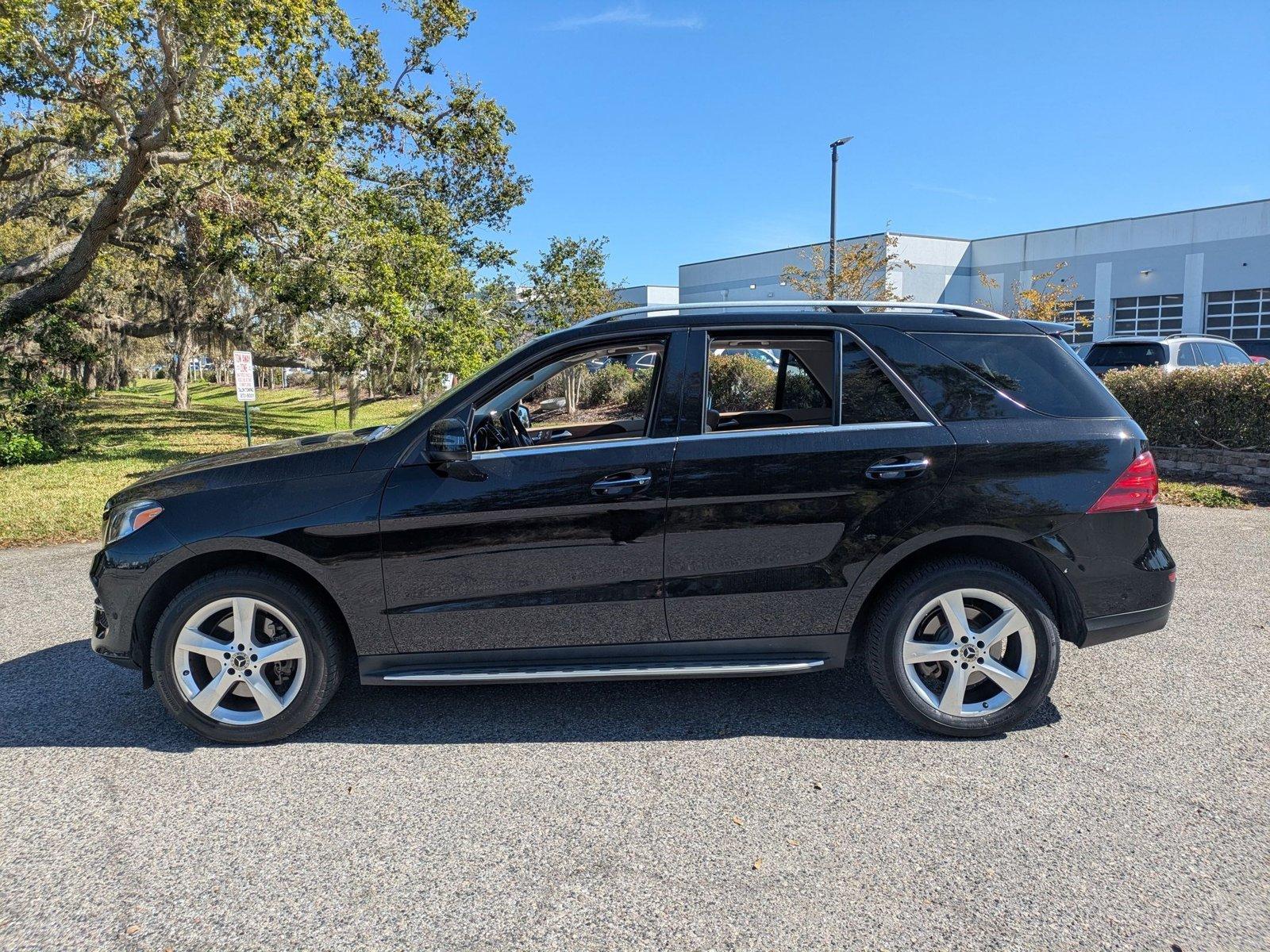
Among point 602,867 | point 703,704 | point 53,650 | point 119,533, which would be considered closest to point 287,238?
point 53,650

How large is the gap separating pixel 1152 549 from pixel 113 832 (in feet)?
14.1

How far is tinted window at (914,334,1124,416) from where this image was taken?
12.7ft

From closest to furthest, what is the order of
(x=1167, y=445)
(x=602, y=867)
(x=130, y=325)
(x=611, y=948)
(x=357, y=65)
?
1. (x=611, y=948)
2. (x=602, y=867)
3. (x=1167, y=445)
4. (x=357, y=65)
5. (x=130, y=325)

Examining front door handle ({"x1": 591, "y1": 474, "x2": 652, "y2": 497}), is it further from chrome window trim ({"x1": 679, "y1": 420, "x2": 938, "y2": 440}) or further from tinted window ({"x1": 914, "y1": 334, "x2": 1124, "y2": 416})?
tinted window ({"x1": 914, "y1": 334, "x2": 1124, "y2": 416})

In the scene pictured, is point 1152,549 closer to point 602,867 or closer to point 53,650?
point 602,867

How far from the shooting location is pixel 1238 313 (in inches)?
1503

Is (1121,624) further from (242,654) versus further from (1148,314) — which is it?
(1148,314)

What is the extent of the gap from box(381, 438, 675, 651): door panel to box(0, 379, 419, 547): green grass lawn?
443cm

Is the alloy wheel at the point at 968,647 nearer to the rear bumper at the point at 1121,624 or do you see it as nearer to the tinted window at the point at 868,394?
the rear bumper at the point at 1121,624

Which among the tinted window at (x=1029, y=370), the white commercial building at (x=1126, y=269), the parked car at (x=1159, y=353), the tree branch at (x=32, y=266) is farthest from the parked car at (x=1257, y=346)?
the tree branch at (x=32, y=266)

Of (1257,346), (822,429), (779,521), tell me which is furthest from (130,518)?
(1257,346)

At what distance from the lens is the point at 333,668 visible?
378 centimetres

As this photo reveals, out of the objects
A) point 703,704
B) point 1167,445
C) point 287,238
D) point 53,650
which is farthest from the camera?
point 287,238

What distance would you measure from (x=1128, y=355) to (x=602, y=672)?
43.2 feet
